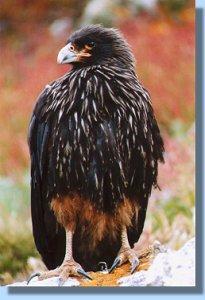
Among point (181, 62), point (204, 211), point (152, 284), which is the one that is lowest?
point (152, 284)

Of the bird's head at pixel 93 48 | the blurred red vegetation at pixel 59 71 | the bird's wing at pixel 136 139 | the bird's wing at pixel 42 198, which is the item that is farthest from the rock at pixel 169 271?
the bird's head at pixel 93 48

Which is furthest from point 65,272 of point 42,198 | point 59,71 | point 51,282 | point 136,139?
point 59,71

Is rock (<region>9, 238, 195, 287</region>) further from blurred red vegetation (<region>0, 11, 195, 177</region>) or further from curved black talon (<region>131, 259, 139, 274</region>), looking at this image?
blurred red vegetation (<region>0, 11, 195, 177</region>)

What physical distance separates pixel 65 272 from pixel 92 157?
18.2 inches

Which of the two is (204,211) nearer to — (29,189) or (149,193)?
(149,193)

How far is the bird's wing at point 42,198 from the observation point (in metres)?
4.23

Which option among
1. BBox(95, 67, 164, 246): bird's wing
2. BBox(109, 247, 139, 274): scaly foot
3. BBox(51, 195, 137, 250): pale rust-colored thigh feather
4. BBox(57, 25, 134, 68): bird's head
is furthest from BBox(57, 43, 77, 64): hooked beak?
BBox(109, 247, 139, 274): scaly foot

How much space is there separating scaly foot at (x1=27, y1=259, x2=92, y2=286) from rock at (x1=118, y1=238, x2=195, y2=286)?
0.16 metres

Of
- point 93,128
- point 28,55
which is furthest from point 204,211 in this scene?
point 28,55

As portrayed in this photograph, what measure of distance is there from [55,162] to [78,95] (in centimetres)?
28

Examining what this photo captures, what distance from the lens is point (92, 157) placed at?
13.7 feet

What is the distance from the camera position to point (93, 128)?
418 centimetres

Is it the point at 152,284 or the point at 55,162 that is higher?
the point at 55,162

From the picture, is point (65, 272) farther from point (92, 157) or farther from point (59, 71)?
point (59, 71)
